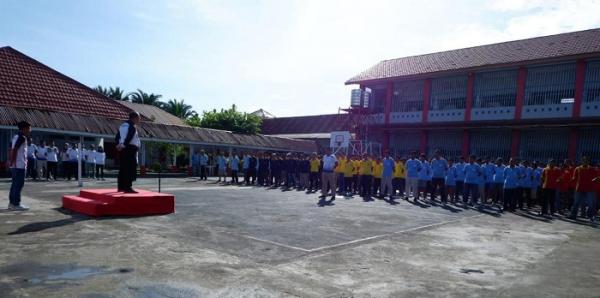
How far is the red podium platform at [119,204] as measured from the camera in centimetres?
775

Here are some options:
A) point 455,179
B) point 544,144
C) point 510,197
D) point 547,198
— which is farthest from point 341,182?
point 544,144

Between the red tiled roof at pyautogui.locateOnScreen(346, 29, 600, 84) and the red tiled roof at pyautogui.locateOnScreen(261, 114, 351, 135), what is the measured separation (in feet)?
27.1

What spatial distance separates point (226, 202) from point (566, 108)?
18488 mm

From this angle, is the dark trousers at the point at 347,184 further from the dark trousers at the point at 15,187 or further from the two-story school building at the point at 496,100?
the dark trousers at the point at 15,187

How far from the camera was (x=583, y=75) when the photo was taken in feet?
66.6

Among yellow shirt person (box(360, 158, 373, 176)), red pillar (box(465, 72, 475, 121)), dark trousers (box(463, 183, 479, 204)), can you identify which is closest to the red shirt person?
dark trousers (box(463, 183, 479, 204))

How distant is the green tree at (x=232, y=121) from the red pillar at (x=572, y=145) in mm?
26156

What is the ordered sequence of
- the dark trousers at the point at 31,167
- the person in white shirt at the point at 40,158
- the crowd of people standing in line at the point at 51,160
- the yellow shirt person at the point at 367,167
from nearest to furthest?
the yellow shirt person at the point at 367,167
the dark trousers at the point at 31,167
the crowd of people standing in line at the point at 51,160
the person in white shirt at the point at 40,158

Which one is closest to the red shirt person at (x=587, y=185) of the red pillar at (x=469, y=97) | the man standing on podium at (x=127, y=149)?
the man standing on podium at (x=127, y=149)

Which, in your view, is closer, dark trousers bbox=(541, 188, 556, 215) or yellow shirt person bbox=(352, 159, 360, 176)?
dark trousers bbox=(541, 188, 556, 215)

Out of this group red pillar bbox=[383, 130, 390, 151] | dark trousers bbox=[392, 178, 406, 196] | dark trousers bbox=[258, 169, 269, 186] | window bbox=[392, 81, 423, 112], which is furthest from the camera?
red pillar bbox=[383, 130, 390, 151]

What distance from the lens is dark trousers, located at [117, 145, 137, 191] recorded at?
831 cm

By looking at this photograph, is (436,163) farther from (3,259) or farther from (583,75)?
(3,259)

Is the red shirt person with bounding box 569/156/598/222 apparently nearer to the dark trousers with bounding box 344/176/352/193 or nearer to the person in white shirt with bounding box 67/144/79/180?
the dark trousers with bounding box 344/176/352/193
